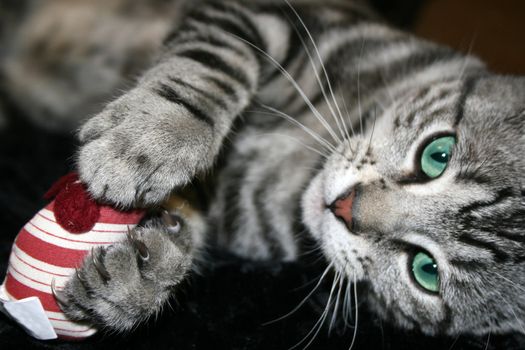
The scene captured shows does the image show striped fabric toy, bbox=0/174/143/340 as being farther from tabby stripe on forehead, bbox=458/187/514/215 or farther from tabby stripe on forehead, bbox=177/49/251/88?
tabby stripe on forehead, bbox=458/187/514/215

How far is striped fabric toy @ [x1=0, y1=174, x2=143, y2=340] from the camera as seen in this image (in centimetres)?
88

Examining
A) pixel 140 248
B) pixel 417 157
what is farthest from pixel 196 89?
pixel 417 157

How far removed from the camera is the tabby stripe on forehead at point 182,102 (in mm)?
1021

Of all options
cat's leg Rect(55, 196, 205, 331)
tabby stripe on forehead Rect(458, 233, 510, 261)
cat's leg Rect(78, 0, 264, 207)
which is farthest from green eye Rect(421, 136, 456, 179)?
cat's leg Rect(55, 196, 205, 331)

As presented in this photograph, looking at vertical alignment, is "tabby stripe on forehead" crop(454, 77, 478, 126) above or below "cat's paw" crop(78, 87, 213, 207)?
above

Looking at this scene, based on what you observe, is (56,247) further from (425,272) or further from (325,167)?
(425,272)

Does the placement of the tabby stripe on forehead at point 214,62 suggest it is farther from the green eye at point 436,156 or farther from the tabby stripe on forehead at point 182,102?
the green eye at point 436,156

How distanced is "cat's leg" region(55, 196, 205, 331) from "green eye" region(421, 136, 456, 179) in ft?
1.61

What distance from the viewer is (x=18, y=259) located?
2.92 feet

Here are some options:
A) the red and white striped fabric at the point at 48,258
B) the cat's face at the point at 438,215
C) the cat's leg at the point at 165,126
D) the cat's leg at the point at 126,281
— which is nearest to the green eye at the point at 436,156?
the cat's face at the point at 438,215

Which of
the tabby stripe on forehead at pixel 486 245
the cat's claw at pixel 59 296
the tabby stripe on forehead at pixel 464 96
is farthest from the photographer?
the tabby stripe on forehead at pixel 464 96

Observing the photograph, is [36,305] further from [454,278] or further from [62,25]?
[62,25]

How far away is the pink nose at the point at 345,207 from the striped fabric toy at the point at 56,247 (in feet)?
1.39

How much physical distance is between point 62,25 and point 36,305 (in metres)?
1.07
